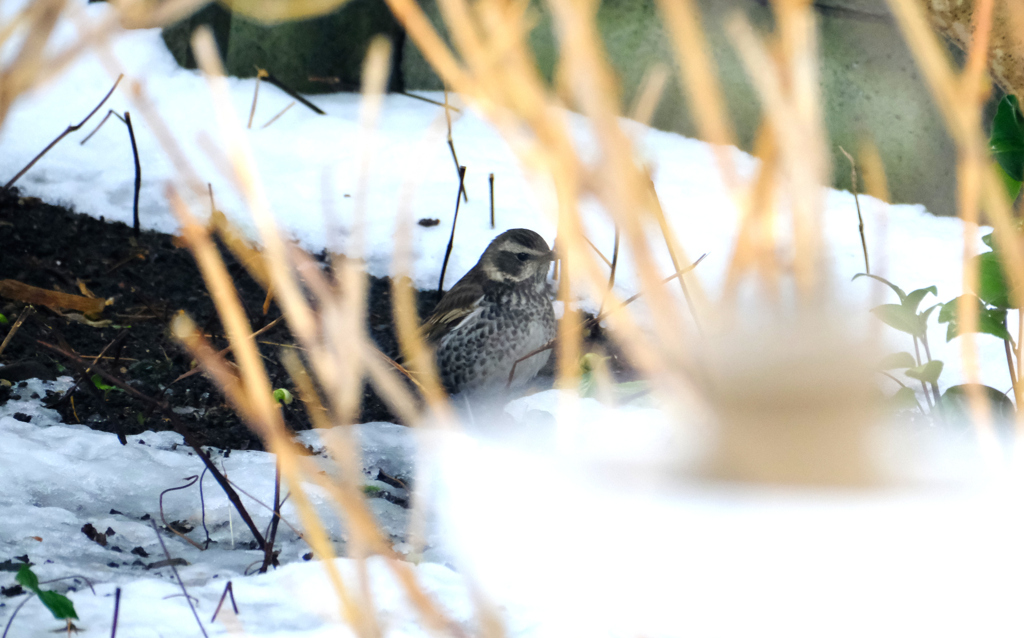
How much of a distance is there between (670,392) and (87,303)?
9.36 ft

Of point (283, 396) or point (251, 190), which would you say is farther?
point (283, 396)

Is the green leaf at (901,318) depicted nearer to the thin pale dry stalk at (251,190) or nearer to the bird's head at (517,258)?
the bird's head at (517,258)

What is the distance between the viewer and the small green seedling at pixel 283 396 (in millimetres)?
2562

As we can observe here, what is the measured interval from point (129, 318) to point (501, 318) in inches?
54.0

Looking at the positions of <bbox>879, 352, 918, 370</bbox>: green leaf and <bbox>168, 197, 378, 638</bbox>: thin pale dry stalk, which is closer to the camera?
<bbox>168, 197, 378, 638</bbox>: thin pale dry stalk

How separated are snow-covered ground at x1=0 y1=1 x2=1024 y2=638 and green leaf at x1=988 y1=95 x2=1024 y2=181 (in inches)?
17.4

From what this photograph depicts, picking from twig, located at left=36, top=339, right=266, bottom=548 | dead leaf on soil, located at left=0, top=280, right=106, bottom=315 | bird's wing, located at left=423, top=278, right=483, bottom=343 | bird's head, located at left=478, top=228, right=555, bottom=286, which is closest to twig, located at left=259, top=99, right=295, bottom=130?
dead leaf on soil, located at left=0, top=280, right=106, bottom=315

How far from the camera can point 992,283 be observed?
1.73 m

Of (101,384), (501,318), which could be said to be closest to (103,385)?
(101,384)

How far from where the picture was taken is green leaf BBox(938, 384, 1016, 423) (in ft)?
5.61

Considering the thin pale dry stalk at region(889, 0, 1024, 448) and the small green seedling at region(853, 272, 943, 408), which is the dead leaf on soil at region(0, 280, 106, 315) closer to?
the small green seedling at region(853, 272, 943, 408)

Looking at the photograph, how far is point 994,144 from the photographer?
171 centimetres

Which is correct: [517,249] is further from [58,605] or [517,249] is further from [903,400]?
[58,605]

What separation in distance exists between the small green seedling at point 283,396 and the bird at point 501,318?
25.7 inches
